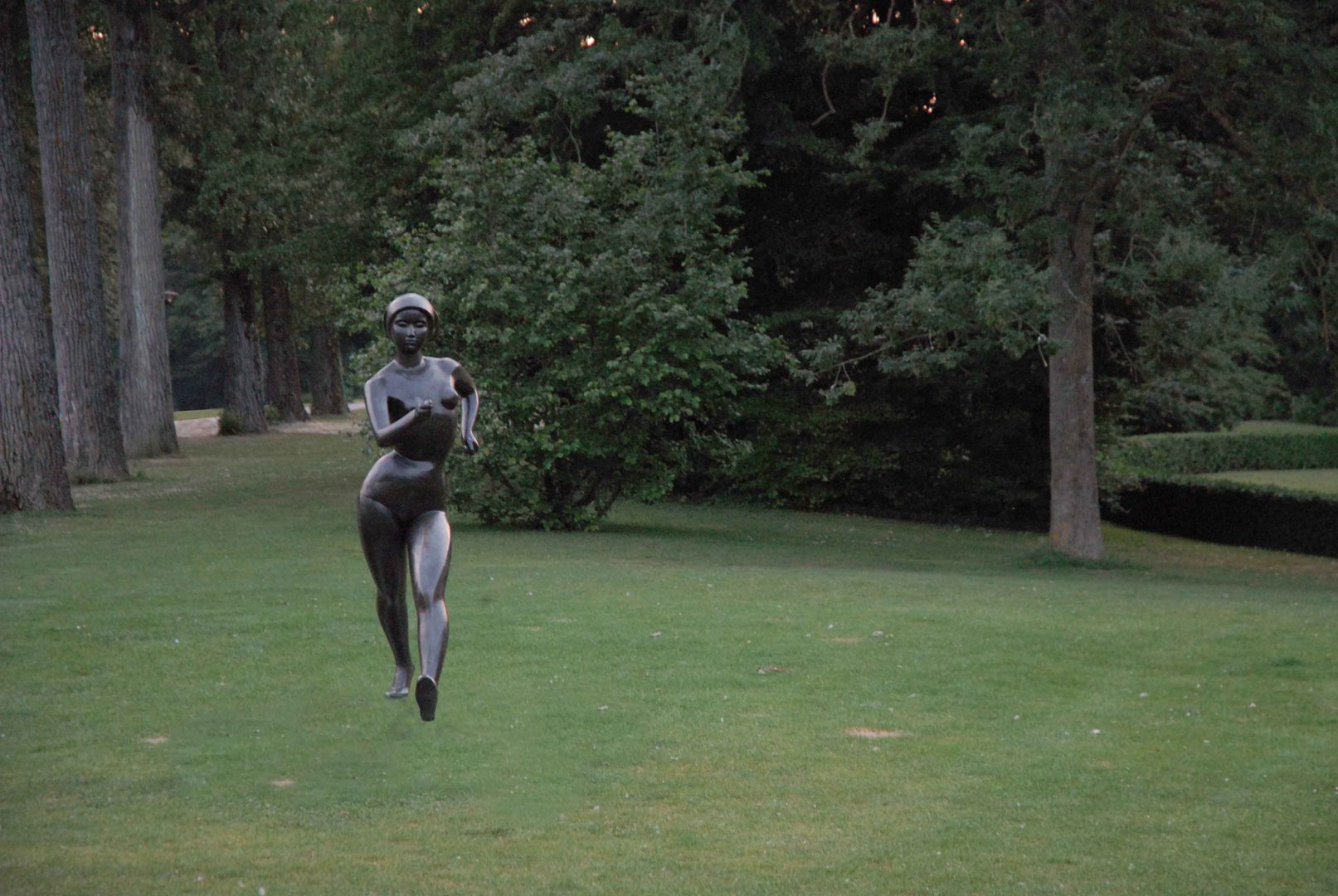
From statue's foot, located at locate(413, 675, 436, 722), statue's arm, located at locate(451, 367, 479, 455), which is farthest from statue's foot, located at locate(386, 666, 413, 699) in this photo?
statue's arm, located at locate(451, 367, 479, 455)

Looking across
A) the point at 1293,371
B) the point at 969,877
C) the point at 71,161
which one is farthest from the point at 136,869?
the point at 1293,371

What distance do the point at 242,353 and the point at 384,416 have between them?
151 feet

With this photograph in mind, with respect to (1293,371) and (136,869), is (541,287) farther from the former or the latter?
(1293,371)

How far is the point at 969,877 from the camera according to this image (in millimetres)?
7512

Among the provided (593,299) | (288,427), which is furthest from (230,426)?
(593,299)

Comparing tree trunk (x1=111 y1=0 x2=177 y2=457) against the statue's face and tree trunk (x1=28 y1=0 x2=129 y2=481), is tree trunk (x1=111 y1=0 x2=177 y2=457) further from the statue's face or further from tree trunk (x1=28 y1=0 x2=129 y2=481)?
the statue's face

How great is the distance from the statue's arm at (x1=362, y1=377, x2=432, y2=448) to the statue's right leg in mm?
330

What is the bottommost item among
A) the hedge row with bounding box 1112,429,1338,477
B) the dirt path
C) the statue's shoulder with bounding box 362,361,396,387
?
the hedge row with bounding box 1112,429,1338,477

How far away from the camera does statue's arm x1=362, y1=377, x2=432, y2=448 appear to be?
591cm

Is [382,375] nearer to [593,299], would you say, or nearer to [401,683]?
[401,683]

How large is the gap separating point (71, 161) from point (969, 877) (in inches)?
917

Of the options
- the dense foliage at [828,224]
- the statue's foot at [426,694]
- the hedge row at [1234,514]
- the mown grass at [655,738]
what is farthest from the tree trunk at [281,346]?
the statue's foot at [426,694]

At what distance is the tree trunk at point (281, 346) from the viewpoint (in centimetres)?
5443

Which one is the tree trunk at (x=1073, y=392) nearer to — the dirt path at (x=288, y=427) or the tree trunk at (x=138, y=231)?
→ the tree trunk at (x=138, y=231)
